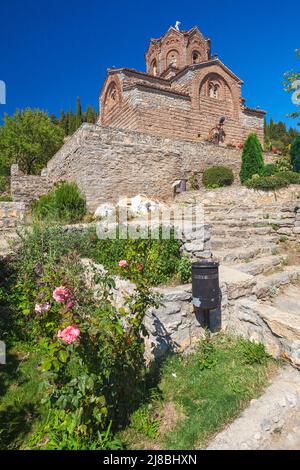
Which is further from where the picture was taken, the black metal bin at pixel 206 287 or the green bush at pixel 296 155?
the green bush at pixel 296 155

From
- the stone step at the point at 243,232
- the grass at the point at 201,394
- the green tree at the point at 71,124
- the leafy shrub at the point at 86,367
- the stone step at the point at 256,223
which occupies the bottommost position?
the grass at the point at 201,394

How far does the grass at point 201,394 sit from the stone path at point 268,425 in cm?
14

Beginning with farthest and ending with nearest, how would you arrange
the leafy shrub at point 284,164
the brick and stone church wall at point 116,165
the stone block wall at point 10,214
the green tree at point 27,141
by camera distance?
1. the green tree at point 27,141
2. the leafy shrub at point 284,164
3. the brick and stone church wall at point 116,165
4. the stone block wall at point 10,214

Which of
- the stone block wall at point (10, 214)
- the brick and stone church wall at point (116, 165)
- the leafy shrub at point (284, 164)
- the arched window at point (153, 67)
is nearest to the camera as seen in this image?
the stone block wall at point (10, 214)

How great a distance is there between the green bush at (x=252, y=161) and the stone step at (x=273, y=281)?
38.7ft

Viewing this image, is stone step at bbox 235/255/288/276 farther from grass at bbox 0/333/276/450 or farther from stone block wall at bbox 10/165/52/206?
stone block wall at bbox 10/165/52/206

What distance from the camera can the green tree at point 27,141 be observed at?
2264 cm

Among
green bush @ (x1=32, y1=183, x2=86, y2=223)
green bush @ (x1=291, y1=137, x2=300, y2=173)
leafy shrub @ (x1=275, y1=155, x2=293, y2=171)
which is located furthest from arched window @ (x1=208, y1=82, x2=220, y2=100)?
green bush @ (x1=32, y1=183, x2=86, y2=223)

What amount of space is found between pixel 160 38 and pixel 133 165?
65.5 feet

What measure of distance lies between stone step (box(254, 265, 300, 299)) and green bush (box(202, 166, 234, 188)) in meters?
10.6

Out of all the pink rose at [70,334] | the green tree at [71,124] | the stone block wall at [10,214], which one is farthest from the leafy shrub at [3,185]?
the green tree at [71,124]

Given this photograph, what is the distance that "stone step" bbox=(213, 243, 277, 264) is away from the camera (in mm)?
5547

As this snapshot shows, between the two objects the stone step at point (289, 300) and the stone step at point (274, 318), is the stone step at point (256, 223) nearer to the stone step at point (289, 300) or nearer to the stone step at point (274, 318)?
the stone step at point (289, 300)

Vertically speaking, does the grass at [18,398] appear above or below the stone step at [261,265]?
below
